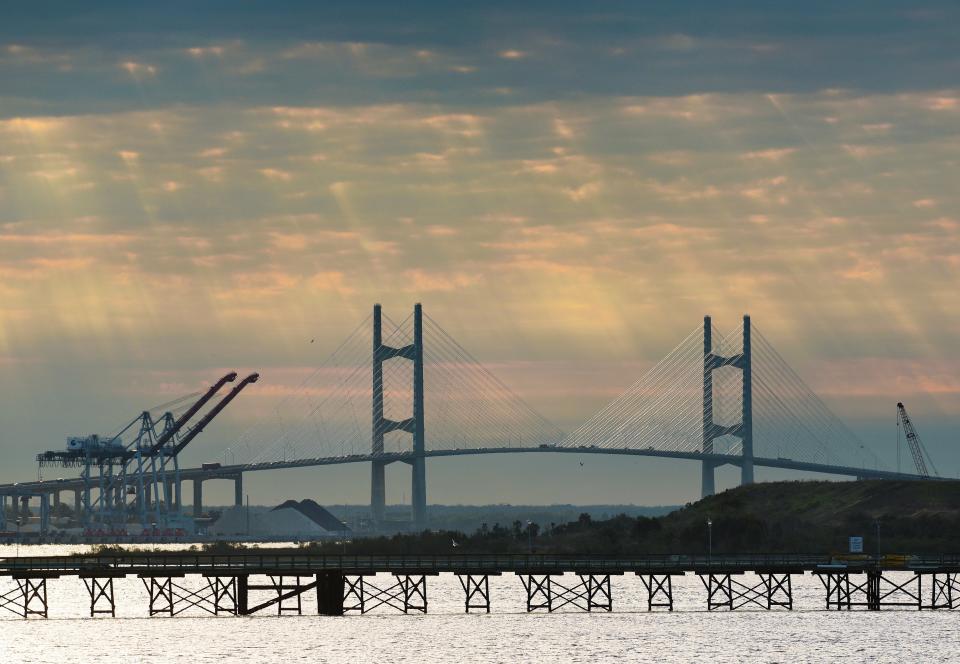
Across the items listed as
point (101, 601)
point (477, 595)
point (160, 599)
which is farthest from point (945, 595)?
point (101, 601)

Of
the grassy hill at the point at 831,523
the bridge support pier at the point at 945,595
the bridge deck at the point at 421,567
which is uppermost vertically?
the grassy hill at the point at 831,523

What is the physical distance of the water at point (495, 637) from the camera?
100 m

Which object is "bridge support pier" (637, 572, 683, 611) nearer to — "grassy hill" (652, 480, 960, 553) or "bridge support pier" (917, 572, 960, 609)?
"grassy hill" (652, 480, 960, 553)

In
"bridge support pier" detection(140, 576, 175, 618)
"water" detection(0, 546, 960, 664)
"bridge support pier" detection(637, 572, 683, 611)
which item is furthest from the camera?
"bridge support pier" detection(637, 572, 683, 611)

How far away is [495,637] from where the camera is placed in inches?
4331

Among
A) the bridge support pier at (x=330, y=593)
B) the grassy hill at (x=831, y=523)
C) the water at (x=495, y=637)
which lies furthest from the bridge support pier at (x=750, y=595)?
the bridge support pier at (x=330, y=593)

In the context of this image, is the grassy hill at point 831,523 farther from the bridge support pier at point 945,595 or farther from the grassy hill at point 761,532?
the bridge support pier at point 945,595

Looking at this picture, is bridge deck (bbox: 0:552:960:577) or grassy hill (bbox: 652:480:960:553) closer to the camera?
bridge deck (bbox: 0:552:960:577)

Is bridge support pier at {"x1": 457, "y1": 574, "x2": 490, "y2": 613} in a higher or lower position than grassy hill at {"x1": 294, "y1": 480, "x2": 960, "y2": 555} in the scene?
lower

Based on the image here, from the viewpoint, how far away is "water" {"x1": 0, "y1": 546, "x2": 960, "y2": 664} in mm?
100188

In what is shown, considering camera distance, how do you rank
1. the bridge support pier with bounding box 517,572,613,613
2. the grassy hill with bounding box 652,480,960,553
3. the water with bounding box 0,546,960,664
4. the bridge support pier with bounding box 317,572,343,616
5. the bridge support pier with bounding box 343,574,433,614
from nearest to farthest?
1. the water with bounding box 0,546,960,664
2. the bridge support pier with bounding box 317,572,343,616
3. the bridge support pier with bounding box 343,574,433,614
4. the bridge support pier with bounding box 517,572,613,613
5. the grassy hill with bounding box 652,480,960,553

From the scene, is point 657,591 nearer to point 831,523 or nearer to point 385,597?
point 385,597

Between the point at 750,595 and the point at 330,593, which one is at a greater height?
the point at 330,593

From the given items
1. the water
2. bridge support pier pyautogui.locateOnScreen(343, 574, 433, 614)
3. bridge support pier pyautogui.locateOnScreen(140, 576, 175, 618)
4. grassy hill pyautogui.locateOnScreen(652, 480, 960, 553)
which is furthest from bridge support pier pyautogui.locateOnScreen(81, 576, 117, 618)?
grassy hill pyautogui.locateOnScreen(652, 480, 960, 553)
